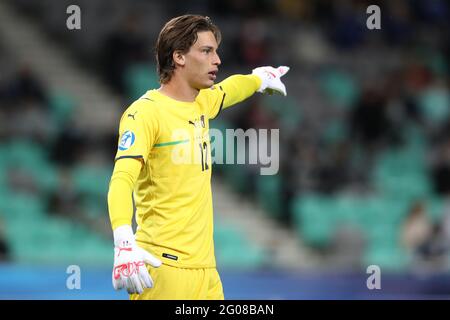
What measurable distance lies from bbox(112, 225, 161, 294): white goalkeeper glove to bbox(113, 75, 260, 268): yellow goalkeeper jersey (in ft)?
1.73

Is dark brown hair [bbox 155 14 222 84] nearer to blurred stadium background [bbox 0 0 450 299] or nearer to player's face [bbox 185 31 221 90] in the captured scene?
player's face [bbox 185 31 221 90]

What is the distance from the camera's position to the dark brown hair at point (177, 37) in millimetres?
5047

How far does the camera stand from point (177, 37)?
16.6 ft

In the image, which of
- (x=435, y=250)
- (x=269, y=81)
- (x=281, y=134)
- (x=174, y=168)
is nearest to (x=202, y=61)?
(x=174, y=168)

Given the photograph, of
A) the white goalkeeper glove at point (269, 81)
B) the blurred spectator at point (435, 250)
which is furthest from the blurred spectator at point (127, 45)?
the white goalkeeper glove at point (269, 81)

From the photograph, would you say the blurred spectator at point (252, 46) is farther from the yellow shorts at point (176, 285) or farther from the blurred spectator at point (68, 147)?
the yellow shorts at point (176, 285)

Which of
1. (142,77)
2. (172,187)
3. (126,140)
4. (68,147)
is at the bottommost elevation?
(172,187)

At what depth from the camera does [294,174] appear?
12188mm

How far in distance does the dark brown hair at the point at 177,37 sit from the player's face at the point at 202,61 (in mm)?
31

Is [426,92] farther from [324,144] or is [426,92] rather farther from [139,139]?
[139,139]

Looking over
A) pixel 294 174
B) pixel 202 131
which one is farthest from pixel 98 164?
pixel 202 131

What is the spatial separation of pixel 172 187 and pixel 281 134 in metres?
Result: 7.80

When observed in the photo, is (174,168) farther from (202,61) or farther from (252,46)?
(252,46)

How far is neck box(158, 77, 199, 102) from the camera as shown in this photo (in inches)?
200
